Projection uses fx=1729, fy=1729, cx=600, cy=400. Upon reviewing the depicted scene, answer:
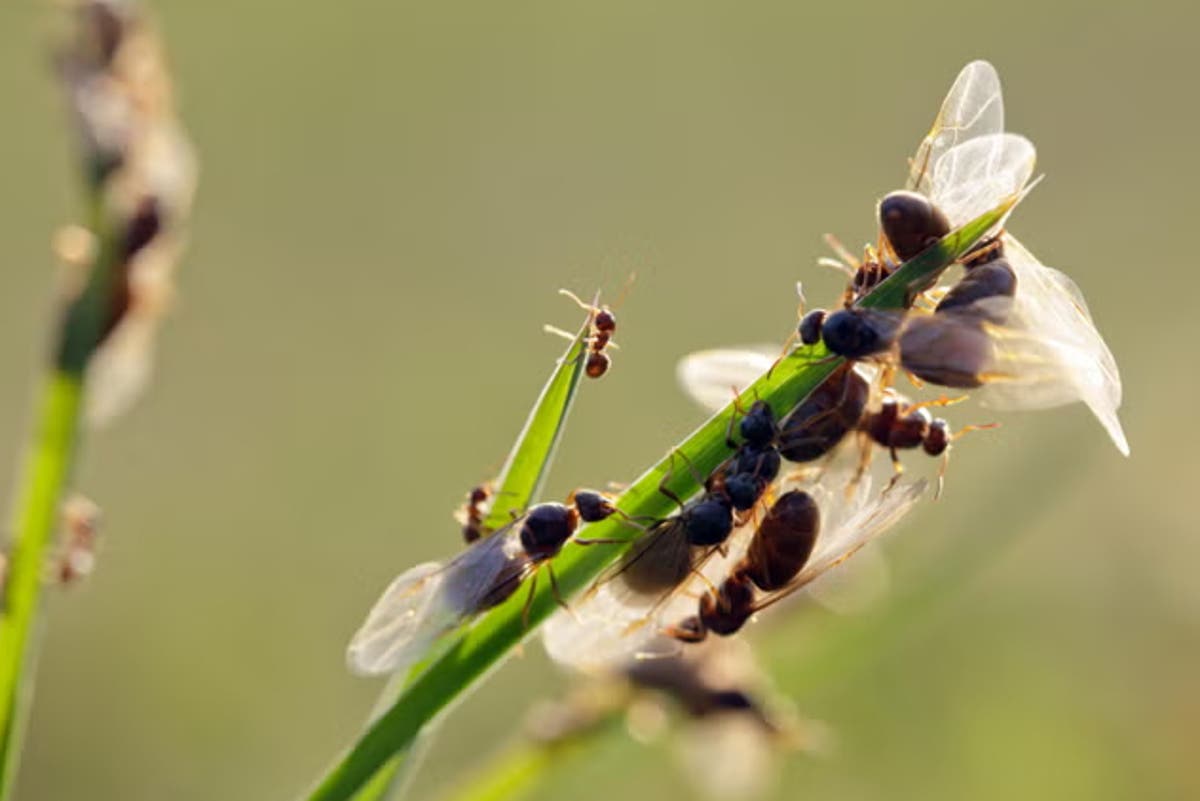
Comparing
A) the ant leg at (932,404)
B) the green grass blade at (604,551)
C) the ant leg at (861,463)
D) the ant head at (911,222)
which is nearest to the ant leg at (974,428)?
the ant leg at (932,404)

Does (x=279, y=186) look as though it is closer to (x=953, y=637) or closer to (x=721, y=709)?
(x=953, y=637)

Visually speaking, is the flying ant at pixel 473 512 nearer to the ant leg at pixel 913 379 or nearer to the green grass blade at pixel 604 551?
the green grass blade at pixel 604 551

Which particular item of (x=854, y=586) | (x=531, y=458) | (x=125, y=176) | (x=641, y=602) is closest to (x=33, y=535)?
(x=125, y=176)

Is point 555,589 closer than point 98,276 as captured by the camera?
Yes

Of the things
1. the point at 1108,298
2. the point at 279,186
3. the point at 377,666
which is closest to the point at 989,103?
the point at 377,666

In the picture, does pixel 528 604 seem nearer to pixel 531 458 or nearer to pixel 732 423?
pixel 531 458
